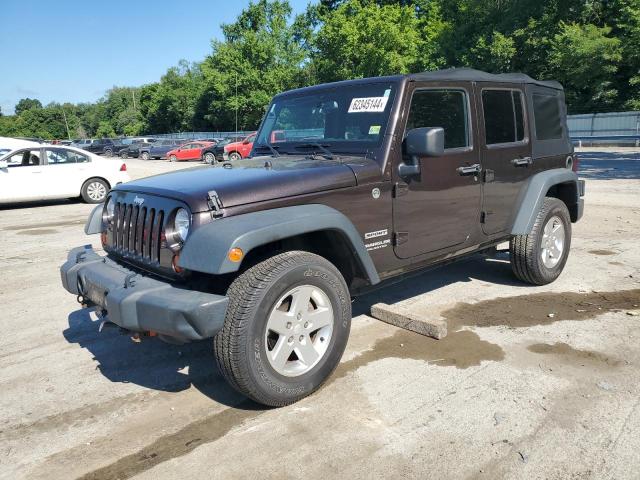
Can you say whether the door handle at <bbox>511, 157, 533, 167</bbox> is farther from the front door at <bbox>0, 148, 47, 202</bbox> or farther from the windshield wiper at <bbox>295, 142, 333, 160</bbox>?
the front door at <bbox>0, 148, 47, 202</bbox>

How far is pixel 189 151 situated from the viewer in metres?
34.8

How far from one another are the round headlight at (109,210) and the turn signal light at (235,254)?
149 centimetres

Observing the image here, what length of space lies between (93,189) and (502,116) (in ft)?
37.3

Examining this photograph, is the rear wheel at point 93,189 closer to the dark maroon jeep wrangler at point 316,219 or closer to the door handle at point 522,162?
the dark maroon jeep wrangler at point 316,219

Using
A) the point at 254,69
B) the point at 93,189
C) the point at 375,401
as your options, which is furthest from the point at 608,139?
the point at 254,69

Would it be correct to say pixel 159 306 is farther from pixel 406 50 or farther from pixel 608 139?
pixel 406 50

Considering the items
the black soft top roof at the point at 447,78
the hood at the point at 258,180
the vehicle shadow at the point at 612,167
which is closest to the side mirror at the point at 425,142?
the hood at the point at 258,180

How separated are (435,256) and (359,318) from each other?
95 cm

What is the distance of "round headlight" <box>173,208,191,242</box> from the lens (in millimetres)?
3086

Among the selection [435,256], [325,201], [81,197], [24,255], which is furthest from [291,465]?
[81,197]

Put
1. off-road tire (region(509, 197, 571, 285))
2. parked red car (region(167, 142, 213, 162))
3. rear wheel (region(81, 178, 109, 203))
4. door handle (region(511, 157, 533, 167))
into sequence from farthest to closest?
parked red car (region(167, 142, 213, 162)), rear wheel (region(81, 178, 109, 203)), off-road tire (region(509, 197, 571, 285)), door handle (region(511, 157, 533, 167))

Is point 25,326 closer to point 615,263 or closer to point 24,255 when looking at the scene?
point 24,255

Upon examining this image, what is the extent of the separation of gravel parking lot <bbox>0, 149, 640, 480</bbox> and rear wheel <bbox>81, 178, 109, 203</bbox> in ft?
28.1

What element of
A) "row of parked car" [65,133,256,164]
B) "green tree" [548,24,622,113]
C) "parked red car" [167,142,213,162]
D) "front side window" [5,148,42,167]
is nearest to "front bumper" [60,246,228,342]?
"front side window" [5,148,42,167]
